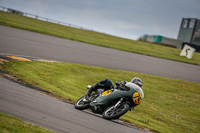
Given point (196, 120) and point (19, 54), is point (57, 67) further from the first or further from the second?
point (196, 120)

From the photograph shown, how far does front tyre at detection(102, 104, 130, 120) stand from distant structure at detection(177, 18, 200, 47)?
53172 mm

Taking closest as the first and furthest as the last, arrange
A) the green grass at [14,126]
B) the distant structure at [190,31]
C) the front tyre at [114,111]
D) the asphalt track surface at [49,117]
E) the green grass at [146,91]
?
the green grass at [14,126], the asphalt track surface at [49,117], the front tyre at [114,111], the green grass at [146,91], the distant structure at [190,31]

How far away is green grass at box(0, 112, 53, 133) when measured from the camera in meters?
4.14

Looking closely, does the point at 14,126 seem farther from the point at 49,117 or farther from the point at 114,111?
the point at 114,111

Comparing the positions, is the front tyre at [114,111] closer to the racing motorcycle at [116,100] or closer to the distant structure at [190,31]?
the racing motorcycle at [116,100]

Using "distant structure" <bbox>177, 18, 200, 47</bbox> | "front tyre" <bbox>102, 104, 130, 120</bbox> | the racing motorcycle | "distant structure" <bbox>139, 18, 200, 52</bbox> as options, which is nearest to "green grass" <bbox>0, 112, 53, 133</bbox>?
"front tyre" <bbox>102, 104, 130, 120</bbox>

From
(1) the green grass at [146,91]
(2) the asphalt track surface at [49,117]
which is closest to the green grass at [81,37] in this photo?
(1) the green grass at [146,91]

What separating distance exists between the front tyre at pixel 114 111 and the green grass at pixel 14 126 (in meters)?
2.53

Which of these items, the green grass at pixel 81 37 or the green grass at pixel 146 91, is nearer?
the green grass at pixel 146 91

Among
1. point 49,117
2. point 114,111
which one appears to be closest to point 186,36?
point 114,111

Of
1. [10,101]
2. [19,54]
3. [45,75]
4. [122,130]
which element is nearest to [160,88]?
[45,75]

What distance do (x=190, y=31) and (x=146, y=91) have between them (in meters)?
53.2

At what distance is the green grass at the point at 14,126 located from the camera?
4141mm

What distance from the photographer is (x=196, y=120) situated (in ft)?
37.8
